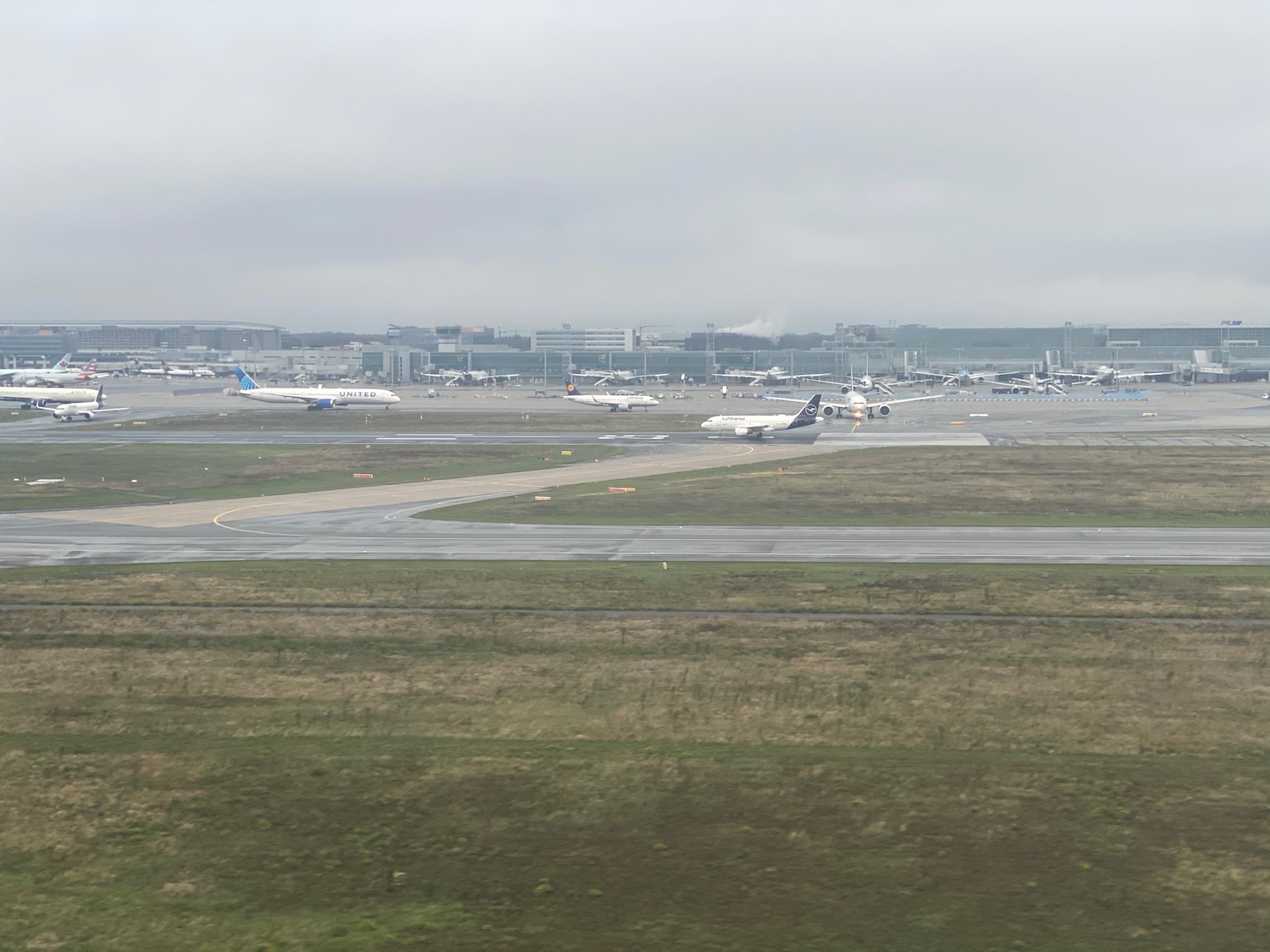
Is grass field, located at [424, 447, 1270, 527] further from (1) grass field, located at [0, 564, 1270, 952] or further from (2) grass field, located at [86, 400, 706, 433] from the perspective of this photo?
(2) grass field, located at [86, 400, 706, 433]

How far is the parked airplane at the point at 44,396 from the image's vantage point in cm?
16488

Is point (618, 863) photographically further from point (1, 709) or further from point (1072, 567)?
point (1072, 567)

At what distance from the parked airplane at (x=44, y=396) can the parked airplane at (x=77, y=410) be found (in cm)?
91

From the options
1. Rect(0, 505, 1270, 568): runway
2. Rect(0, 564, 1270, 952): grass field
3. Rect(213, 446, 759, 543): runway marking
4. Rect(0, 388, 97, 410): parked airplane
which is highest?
Rect(0, 388, 97, 410): parked airplane

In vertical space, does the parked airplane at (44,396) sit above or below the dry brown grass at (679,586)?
above

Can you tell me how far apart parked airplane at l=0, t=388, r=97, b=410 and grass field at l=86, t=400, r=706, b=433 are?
1991cm

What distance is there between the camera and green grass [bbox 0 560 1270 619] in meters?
45.5

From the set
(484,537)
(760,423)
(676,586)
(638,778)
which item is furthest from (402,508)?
(760,423)

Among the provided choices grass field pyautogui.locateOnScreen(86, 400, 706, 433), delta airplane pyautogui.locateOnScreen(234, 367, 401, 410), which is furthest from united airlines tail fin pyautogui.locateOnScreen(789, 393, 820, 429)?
delta airplane pyautogui.locateOnScreen(234, 367, 401, 410)

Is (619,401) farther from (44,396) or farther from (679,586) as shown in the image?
(679,586)

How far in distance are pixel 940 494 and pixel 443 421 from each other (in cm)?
8703

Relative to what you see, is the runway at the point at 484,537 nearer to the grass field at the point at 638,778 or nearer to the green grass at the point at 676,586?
the green grass at the point at 676,586

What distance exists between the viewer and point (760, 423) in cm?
12888

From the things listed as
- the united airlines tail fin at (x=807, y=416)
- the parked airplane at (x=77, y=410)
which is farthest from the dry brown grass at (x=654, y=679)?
the parked airplane at (x=77, y=410)
